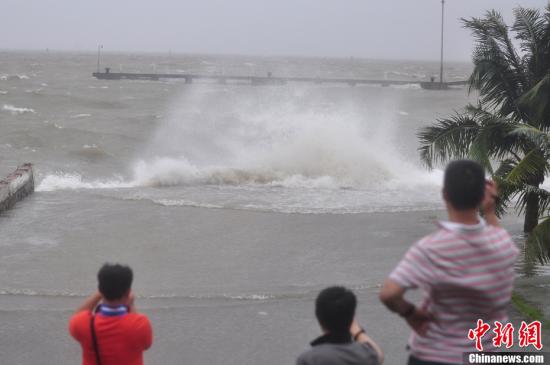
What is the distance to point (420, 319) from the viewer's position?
3.07 metres

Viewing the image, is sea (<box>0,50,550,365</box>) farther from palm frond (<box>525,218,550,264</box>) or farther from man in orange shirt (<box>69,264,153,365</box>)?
man in orange shirt (<box>69,264,153,365</box>)

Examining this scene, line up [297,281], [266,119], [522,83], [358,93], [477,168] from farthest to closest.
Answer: [358,93]
[266,119]
[522,83]
[297,281]
[477,168]

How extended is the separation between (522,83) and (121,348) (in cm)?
1019

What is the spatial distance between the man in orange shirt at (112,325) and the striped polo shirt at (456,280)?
1.36 metres

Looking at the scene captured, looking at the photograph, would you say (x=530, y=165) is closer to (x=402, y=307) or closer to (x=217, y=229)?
(x=402, y=307)

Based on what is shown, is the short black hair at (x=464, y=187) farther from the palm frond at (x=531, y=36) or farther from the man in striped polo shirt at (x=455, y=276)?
the palm frond at (x=531, y=36)

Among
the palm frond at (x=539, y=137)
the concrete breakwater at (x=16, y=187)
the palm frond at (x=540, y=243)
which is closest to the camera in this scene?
the palm frond at (x=540, y=243)

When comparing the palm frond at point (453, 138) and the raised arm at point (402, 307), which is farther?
the palm frond at point (453, 138)

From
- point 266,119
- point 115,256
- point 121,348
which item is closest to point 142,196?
point 115,256

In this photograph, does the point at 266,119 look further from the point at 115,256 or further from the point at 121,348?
the point at 121,348

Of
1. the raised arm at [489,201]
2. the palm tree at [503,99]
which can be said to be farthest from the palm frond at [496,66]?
the raised arm at [489,201]

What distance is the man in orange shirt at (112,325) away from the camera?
3590 mm

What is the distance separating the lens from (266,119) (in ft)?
115

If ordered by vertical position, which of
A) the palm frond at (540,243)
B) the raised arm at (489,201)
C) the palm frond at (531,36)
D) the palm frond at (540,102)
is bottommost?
the palm frond at (540,243)
